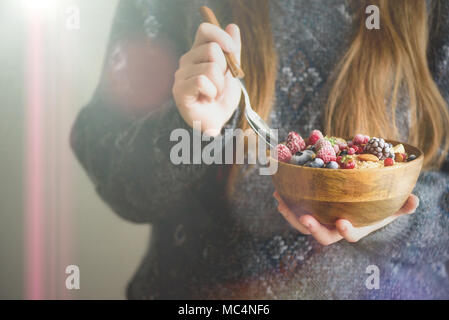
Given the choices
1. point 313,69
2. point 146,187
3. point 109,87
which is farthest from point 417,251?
point 109,87

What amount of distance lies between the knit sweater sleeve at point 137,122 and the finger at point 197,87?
0.05 metres

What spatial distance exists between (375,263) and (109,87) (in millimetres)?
578

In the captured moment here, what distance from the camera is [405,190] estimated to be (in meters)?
0.55

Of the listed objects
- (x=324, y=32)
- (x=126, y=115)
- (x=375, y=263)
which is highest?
(x=324, y=32)

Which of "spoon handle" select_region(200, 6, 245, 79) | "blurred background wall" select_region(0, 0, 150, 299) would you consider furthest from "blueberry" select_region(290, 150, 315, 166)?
"blurred background wall" select_region(0, 0, 150, 299)

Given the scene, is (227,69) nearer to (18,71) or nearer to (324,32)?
(324,32)

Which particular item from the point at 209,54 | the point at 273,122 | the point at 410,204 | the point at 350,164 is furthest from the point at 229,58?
the point at 410,204

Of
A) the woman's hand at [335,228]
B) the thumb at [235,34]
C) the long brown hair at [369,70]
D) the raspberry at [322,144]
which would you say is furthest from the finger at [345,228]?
the thumb at [235,34]

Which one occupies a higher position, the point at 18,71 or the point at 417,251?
the point at 18,71

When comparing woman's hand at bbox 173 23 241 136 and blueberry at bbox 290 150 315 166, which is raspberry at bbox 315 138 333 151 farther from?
woman's hand at bbox 173 23 241 136

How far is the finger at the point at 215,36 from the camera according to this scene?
Result: 0.65m

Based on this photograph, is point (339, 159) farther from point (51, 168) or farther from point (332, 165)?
point (51, 168)

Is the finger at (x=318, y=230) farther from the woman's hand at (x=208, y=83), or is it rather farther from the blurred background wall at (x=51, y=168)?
the blurred background wall at (x=51, y=168)

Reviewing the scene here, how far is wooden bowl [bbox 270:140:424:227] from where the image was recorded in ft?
1.68
